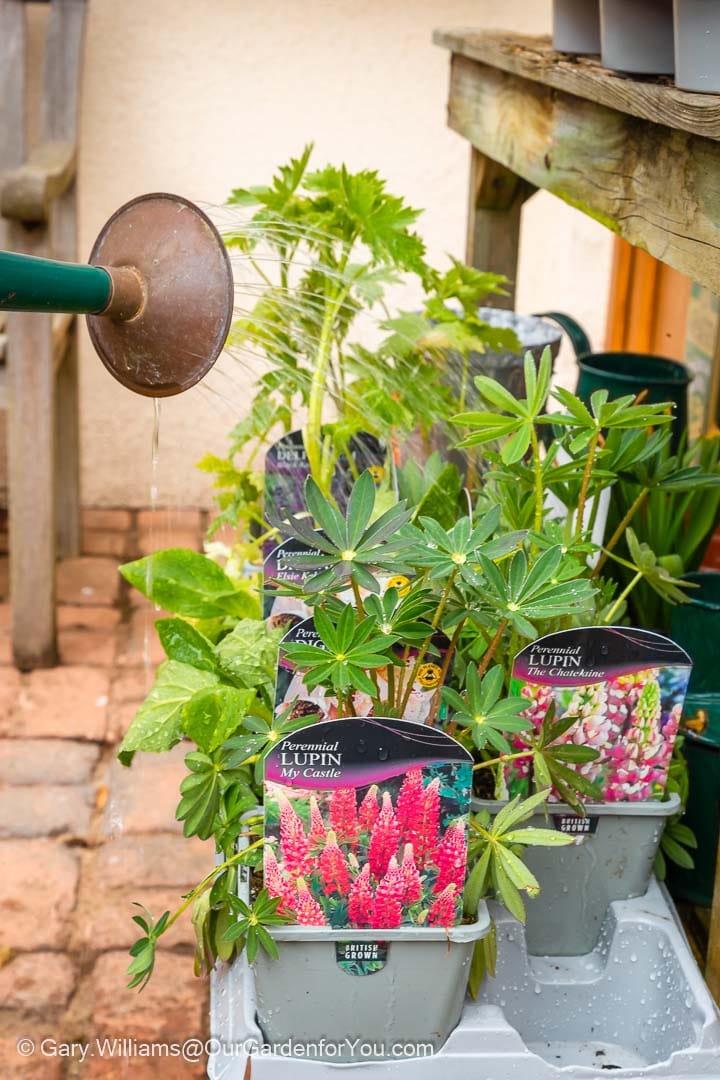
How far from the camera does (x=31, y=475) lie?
267 cm

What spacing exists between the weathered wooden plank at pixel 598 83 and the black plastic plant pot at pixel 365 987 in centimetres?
73

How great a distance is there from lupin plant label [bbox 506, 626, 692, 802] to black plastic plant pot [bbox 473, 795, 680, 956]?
0.03 metres

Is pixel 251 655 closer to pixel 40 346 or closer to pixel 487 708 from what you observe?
pixel 487 708

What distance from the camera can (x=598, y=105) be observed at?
140cm

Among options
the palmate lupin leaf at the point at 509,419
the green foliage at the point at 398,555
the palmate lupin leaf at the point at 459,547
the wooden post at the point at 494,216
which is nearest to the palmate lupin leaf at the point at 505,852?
the green foliage at the point at 398,555

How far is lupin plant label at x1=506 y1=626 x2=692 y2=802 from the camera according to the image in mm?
1177

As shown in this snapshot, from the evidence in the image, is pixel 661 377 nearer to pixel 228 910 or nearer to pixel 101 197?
pixel 228 910

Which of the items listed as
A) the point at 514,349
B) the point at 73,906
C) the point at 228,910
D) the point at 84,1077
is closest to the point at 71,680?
the point at 73,906

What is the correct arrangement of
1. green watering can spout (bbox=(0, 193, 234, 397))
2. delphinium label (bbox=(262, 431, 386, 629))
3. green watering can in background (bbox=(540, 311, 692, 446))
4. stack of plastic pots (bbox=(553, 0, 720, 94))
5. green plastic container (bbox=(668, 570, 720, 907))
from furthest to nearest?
1. green watering can in background (bbox=(540, 311, 692, 446))
2. delphinium label (bbox=(262, 431, 386, 629))
3. green plastic container (bbox=(668, 570, 720, 907))
4. stack of plastic pots (bbox=(553, 0, 720, 94))
5. green watering can spout (bbox=(0, 193, 234, 397))

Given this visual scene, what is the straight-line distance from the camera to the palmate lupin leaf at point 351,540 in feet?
3.46

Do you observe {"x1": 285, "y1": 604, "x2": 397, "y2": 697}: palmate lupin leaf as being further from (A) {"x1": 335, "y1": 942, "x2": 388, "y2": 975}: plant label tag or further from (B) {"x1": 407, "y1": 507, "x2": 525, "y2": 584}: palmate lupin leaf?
(A) {"x1": 335, "y1": 942, "x2": 388, "y2": 975}: plant label tag

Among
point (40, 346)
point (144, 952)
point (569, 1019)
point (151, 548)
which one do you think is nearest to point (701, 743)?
point (569, 1019)

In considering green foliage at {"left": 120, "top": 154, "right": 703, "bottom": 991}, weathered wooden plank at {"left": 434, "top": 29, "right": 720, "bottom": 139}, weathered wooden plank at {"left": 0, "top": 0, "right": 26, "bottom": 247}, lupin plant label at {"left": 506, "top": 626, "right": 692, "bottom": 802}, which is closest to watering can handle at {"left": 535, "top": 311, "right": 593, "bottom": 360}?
green foliage at {"left": 120, "top": 154, "right": 703, "bottom": 991}

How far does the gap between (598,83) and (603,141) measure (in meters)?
0.09
